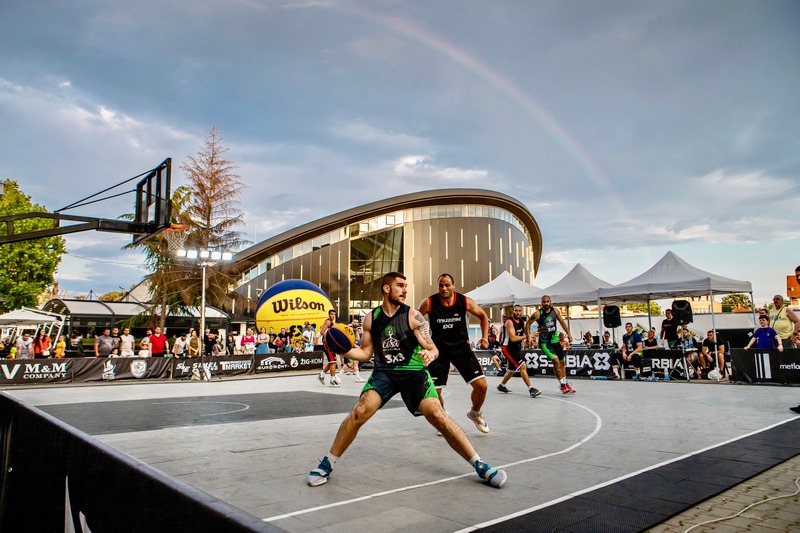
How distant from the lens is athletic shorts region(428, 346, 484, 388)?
6859mm

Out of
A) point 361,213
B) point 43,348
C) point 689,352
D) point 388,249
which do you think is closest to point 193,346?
point 43,348

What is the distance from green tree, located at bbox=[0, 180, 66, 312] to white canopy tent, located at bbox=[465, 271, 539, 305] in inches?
1159

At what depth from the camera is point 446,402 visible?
1120cm

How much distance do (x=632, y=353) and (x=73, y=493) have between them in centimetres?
1749

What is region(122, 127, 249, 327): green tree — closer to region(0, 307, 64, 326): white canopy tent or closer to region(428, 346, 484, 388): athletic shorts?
region(0, 307, 64, 326): white canopy tent

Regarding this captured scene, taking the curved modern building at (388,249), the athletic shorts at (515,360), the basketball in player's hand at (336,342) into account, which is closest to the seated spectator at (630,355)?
the athletic shorts at (515,360)

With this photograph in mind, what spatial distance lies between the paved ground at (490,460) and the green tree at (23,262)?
30779mm

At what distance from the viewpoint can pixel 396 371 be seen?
485cm

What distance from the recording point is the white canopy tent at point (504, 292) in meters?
26.2

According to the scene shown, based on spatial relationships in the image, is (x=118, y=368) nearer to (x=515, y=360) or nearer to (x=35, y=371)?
(x=35, y=371)

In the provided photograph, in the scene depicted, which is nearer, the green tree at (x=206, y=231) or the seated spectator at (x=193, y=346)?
the seated spectator at (x=193, y=346)

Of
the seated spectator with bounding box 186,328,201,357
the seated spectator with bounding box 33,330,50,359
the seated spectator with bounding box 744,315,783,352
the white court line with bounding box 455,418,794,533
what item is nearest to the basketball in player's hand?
the white court line with bounding box 455,418,794,533

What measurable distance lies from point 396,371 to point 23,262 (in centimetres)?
4074

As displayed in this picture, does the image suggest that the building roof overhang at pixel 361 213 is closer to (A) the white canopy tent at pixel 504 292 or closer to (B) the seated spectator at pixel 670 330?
(A) the white canopy tent at pixel 504 292
